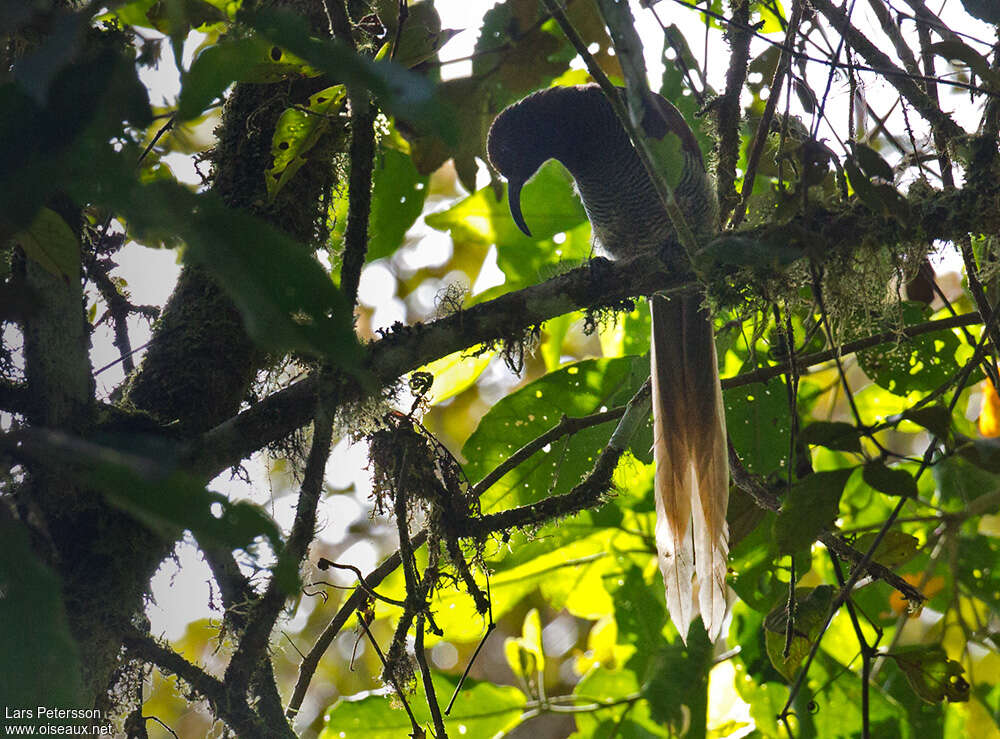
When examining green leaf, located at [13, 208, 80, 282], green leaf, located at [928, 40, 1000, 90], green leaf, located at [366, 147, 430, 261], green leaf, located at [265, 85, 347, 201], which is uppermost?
green leaf, located at [366, 147, 430, 261]

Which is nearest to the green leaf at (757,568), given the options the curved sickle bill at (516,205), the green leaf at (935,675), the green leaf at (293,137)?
the green leaf at (935,675)

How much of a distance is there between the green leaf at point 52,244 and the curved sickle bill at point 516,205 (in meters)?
1.47

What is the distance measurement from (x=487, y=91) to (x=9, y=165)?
1.72m

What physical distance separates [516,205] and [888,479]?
1578 mm

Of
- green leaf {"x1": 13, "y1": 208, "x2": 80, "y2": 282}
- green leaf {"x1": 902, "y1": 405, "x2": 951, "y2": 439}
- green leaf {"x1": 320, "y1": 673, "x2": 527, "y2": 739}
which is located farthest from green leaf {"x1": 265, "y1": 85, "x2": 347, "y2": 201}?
green leaf {"x1": 320, "y1": 673, "x2": 527, "y2": 739}

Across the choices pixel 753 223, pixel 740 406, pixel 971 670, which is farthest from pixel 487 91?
pixel 971 670

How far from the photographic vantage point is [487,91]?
2.14 meters

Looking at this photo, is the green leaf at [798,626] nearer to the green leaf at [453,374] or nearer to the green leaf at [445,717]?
the green leaf at [445,717]

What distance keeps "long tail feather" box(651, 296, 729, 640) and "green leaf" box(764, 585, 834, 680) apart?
26cm

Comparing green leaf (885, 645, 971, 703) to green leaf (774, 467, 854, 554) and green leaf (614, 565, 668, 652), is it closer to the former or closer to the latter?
green leaf (774, 467, 854, 554)

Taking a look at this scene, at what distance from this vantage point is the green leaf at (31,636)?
0.59 m

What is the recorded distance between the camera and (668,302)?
2311mm

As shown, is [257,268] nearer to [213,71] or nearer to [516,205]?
[213,71]

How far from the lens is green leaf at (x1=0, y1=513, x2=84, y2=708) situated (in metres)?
0.59
